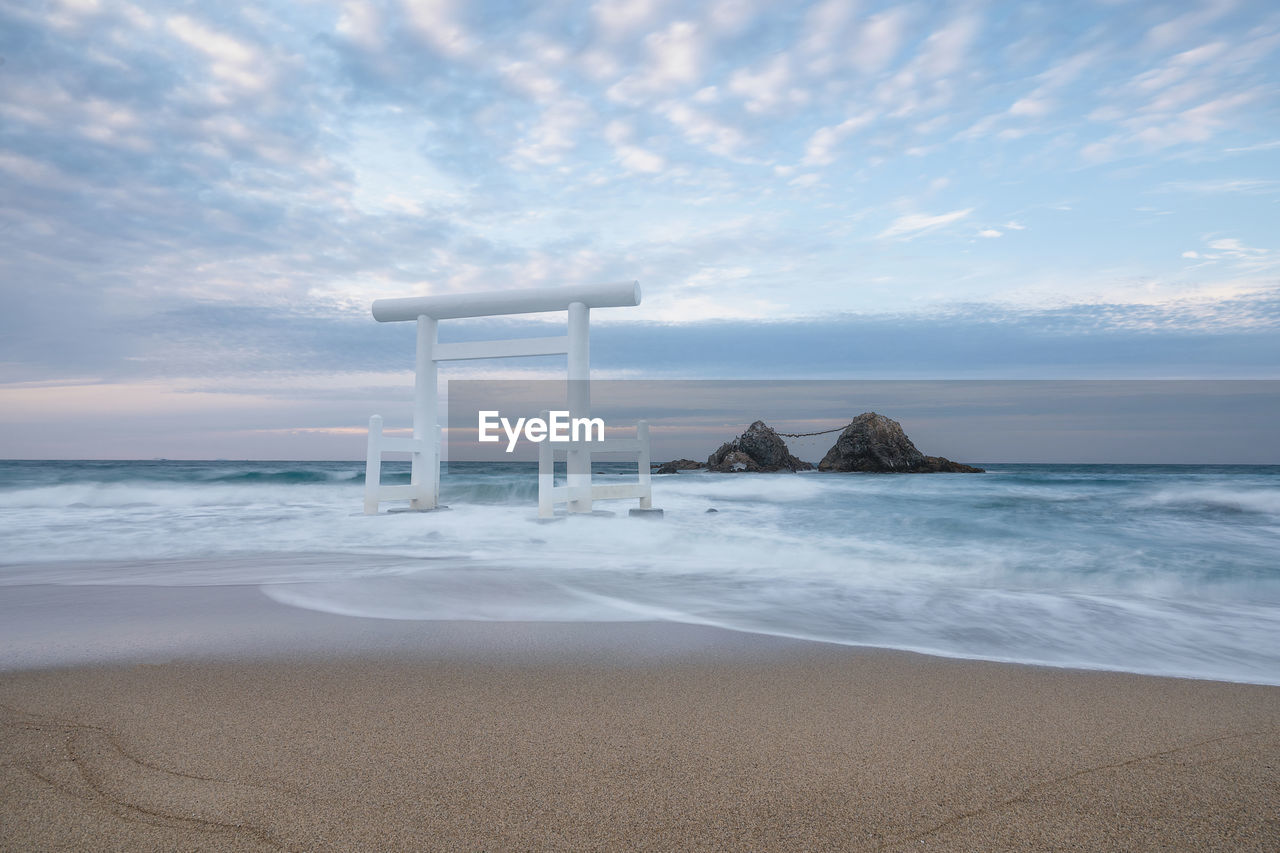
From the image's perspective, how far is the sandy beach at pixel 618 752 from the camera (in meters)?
1.18

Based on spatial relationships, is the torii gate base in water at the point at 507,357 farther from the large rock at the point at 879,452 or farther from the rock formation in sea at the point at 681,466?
the rock formation in sea at the point at 681,466

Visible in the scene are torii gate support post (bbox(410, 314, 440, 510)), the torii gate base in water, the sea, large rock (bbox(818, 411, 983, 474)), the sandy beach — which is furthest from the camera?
large rock (bbox(818, 411, 983, 474))

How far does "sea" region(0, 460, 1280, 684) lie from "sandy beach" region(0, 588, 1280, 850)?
536 mm

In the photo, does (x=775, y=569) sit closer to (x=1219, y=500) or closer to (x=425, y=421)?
(x=425, y=421)

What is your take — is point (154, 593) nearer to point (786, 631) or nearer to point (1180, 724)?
point (786, 631)

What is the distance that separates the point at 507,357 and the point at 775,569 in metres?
3.09

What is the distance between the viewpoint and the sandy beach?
118 cm

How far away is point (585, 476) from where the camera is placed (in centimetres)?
620

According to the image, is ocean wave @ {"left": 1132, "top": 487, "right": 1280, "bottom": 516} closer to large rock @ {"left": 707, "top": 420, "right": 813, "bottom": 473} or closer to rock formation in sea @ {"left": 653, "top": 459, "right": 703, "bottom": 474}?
large rock @ {"left": 707, "top": 420, "right": 813, "bottom": 473}

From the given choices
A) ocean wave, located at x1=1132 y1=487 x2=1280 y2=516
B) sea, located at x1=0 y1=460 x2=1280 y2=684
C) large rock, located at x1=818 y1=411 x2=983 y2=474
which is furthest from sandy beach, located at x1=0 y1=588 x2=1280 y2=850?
large rock, located at x1=818 y1=411 x2=983 y2=474

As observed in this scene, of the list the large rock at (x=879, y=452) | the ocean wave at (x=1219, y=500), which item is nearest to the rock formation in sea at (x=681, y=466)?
the large rock at (x=879, y=452)

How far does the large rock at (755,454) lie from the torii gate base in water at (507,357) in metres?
14.7

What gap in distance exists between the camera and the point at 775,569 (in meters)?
4.27

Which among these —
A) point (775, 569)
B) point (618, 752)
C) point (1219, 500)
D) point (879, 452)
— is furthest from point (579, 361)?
point (879, 452)
